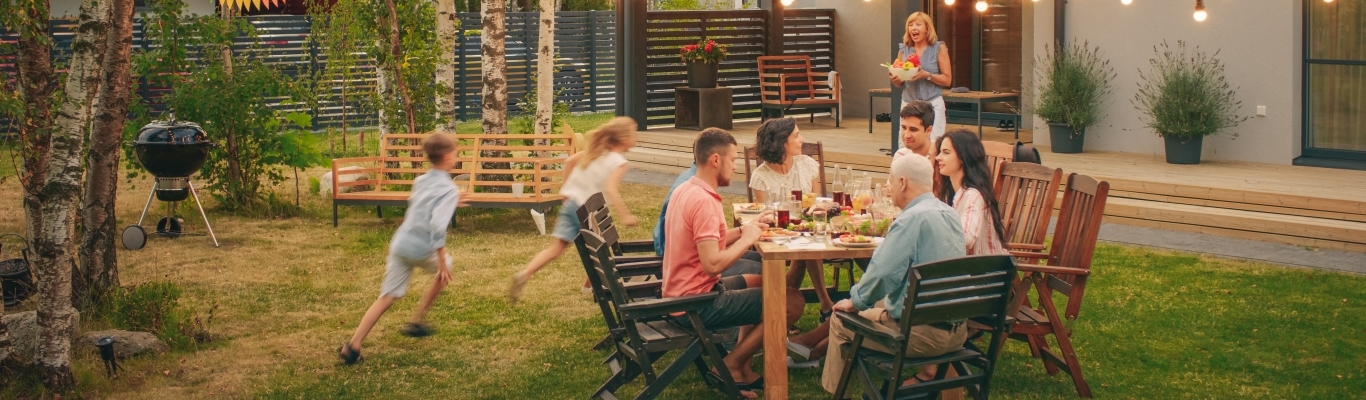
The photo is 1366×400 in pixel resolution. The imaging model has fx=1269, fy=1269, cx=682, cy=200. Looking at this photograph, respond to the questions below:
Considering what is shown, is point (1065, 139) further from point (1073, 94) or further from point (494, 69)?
point (494, 69)

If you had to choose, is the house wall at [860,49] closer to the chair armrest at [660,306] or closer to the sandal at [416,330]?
the sandal at [416,330]

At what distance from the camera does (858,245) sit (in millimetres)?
5531

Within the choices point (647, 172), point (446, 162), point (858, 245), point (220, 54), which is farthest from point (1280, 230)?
point (220, 54)

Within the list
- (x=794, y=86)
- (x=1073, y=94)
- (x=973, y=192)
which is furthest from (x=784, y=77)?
(x=973, y=192)

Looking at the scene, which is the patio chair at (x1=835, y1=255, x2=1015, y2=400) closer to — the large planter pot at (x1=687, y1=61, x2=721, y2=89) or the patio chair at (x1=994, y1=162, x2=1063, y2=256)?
the patio chair at (x1=994, y1=162, x2=1063, y2=256)

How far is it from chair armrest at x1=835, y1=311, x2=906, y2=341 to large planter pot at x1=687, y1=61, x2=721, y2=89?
33.2 feet

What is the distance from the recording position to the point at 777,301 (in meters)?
5.45

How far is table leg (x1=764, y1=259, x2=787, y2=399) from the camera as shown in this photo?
542cm

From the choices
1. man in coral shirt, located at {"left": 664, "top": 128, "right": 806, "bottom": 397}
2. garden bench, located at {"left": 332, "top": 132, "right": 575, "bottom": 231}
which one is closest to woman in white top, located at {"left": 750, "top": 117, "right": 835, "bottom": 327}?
man in coral shirt, located at {"left": 664, "top": 128, "right": 806, "bottom": 397}

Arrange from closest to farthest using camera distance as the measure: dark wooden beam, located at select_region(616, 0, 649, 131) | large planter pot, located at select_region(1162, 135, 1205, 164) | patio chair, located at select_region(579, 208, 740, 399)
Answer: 1. patio chair, located at select_region(579, 208, 740, 399)
2. large planter pot, located at select_region(1162, 135, 1205, 164)
3. dark wooden beam, located at select_region(616, 0, 649, 131)

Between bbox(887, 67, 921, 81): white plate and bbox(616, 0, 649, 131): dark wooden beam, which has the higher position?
bbox(616, 0, 649, 131): dark wooden beam

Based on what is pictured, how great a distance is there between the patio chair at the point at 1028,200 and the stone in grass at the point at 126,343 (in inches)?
174

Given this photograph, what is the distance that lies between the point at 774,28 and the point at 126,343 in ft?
36.4

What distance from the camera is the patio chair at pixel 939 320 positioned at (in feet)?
15.0
